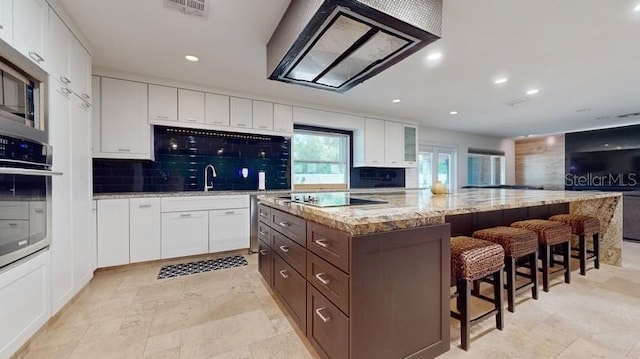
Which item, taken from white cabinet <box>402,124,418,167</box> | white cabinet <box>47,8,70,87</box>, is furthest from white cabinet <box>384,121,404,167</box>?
white cabinet <box>47,8,70,87</box>

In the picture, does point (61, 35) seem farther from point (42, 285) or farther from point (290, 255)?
point (290, 255)

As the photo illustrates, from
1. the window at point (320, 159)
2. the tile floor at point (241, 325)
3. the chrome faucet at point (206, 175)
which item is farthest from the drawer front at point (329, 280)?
the window at point (320, 159)

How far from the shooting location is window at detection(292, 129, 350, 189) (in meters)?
4.48

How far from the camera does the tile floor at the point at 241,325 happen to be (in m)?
1.55

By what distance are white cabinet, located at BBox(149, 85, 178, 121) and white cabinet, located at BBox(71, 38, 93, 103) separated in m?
0.77

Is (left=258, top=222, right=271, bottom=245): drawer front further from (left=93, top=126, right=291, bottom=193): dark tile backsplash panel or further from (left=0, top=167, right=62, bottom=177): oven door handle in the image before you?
(left=93, top=126, right=291, bottom=193): dark tile backsplash panel

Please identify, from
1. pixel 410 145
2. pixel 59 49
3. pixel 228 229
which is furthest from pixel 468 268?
pixel 410 145

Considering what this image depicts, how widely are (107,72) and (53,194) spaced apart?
1825mm

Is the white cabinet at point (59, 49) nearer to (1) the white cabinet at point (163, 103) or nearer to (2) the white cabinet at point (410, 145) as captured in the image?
(1) the white cabinet at point (163, 103)

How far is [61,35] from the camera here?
1930mm

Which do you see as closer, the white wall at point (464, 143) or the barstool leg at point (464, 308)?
the barstool leg at point (464, 308)

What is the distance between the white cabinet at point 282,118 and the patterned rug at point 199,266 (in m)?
1.97

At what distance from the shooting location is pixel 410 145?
5.41m

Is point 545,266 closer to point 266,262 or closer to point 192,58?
point 266,262
